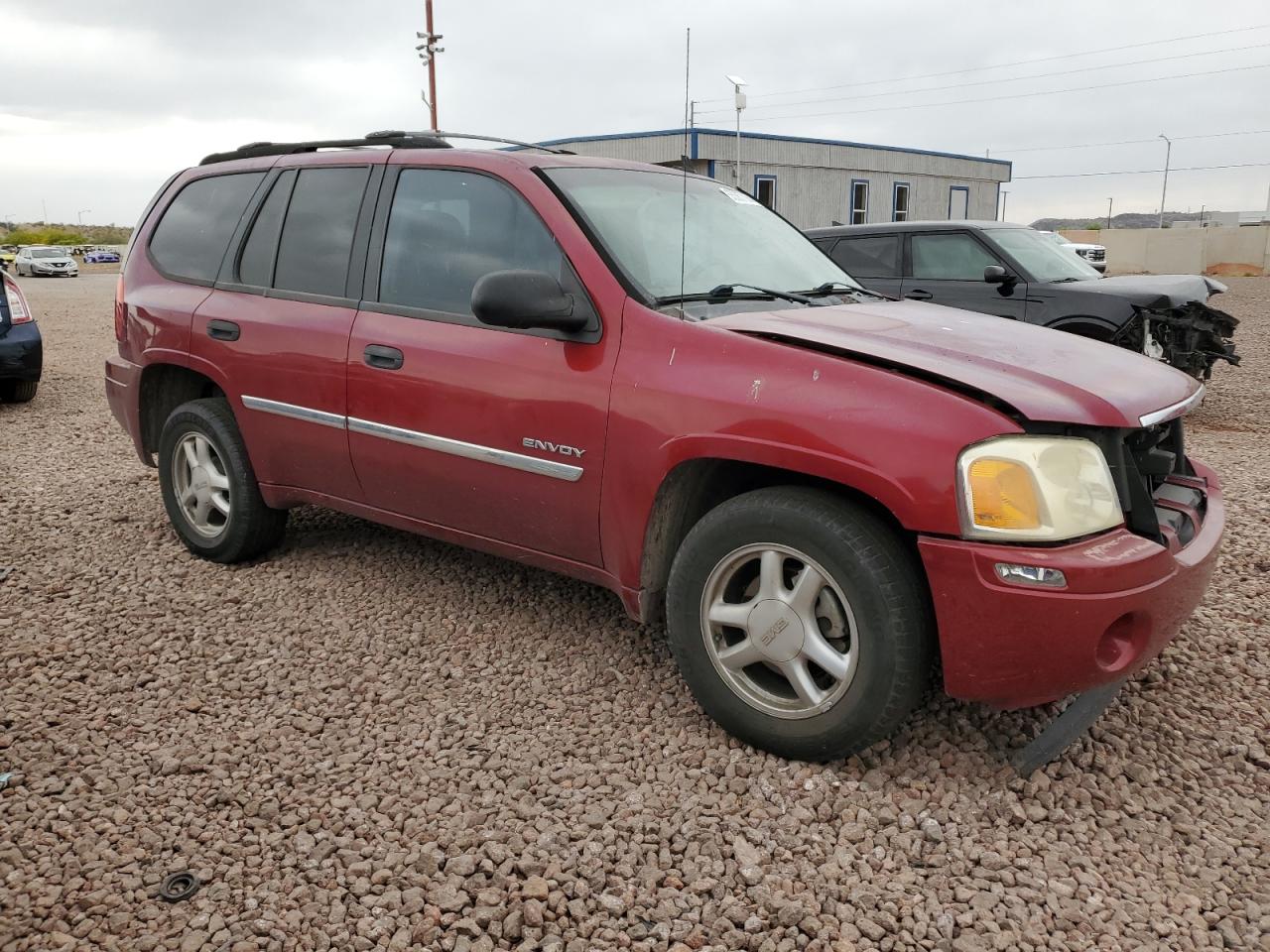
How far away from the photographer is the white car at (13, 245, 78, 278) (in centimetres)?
3784

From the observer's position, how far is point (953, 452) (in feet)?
8.32

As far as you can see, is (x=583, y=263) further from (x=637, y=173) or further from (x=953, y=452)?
(x=953, y=452)

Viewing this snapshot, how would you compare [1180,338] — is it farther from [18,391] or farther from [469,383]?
[18,391]

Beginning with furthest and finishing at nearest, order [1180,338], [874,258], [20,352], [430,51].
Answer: [430,51]
[874,258]
[20,352]
[1180,338]

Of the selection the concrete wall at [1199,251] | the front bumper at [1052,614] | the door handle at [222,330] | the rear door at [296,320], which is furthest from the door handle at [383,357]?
the concrete wall at [1199,251]

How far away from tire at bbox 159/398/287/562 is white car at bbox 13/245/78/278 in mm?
39368

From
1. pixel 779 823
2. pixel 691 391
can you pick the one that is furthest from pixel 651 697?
pixel 691 391

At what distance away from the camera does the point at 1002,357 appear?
294 centimetres

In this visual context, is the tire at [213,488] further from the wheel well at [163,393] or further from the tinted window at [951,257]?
the tinted window at [951,257]

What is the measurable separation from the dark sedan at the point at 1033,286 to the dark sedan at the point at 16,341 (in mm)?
7292

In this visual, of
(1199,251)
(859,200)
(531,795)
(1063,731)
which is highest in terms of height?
(859,200)

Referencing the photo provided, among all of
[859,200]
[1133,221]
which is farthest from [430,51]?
[1133,221]

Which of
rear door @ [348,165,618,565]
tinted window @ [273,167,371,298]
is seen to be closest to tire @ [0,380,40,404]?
tinted window @ [273,167,371,298]

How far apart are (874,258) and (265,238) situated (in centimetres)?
639
